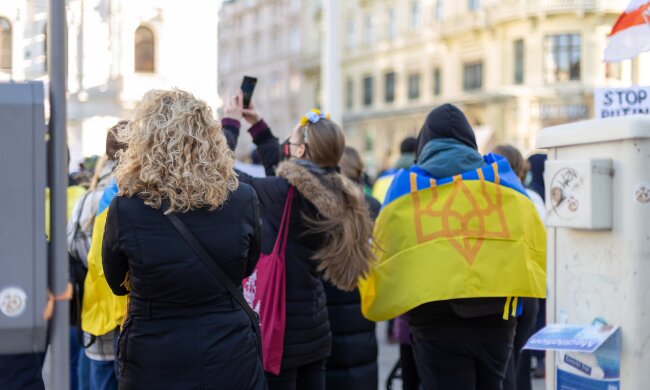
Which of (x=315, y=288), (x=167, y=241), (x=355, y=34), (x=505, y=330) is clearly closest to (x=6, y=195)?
(x=167, y=241)

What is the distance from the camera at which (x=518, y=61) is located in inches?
1512

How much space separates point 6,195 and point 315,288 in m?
2.50

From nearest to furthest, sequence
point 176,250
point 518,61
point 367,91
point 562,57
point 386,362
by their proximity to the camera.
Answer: point 176,250, point 386,362, point 562,57, point 518,61, point 367,91

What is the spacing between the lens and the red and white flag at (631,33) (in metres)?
5.29

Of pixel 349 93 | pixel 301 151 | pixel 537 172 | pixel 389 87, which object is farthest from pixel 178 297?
pixel 349 93

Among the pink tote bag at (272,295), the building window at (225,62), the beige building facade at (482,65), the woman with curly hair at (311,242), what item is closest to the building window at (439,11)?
the beige building facade at (482,65)

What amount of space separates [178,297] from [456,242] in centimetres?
161

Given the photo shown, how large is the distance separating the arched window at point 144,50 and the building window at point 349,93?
17.6 m

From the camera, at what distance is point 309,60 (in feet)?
190

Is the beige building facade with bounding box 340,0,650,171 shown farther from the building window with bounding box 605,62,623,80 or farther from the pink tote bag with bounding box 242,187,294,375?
the pink tote bag with bounding box 242,187,294,375

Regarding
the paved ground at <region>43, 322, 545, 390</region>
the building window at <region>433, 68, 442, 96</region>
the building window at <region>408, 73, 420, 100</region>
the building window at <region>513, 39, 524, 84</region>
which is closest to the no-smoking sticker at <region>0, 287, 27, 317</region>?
the paved ground at <region>43, 322, 545, 390</region>

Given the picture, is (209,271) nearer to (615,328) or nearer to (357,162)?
(615,328)

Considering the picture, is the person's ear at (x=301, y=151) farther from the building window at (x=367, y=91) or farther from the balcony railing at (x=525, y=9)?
the building window at (x=367, y=91)

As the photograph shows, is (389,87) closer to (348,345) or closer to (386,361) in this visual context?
(386,361)
